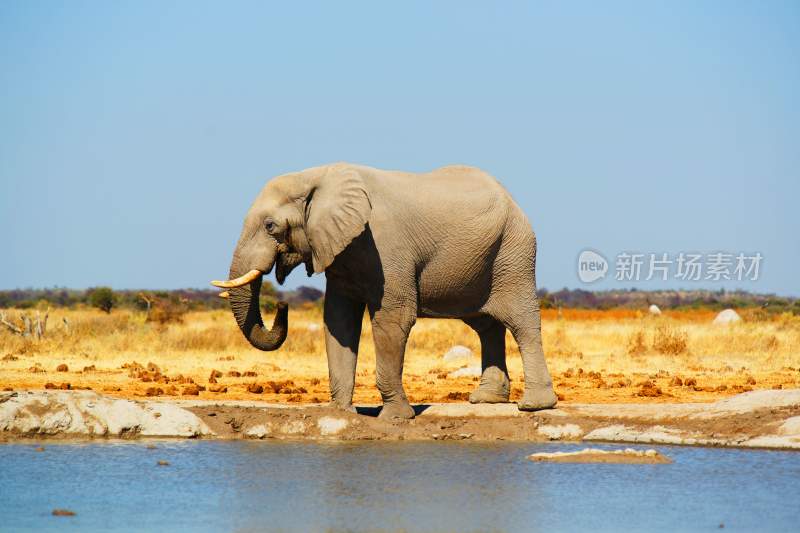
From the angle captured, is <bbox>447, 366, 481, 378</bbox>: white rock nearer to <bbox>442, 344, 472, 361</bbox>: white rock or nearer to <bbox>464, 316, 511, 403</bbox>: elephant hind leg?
<bbox>442, 344, 472, 361</bbox>: white rock

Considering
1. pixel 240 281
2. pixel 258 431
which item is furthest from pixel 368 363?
pixel 240 281

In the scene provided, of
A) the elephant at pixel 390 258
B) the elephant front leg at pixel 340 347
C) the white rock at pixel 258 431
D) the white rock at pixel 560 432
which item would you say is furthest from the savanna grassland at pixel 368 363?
the white rock at pixel 560 432

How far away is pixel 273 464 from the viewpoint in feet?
43.8

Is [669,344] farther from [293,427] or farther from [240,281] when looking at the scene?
[240,281]

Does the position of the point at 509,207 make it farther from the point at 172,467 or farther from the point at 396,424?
the point at 172,467

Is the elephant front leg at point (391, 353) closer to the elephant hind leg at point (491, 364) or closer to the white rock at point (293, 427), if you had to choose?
the white rock at point (293, 427)

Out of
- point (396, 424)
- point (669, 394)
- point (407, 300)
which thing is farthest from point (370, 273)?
point (669, 394)

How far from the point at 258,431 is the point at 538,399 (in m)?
3.41

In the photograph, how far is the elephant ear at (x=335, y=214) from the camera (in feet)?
48.1

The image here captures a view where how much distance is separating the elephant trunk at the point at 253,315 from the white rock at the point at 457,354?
1042cm

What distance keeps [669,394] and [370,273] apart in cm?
631

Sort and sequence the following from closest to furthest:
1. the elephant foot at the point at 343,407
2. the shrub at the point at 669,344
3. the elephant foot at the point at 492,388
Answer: the elephant foot at the point at 343,407, the elephant foot at the point at 492,388, the shrub at the point at 669,344

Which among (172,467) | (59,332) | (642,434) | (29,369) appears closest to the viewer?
(172,467)

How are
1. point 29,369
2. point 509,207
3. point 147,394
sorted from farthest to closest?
1. point 29,369
2. point 147,394
3. point 509,207
